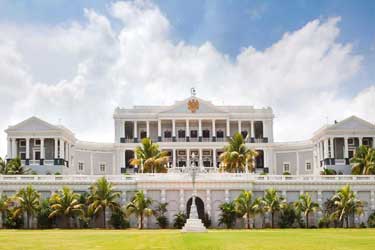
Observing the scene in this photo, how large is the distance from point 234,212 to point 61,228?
20.0m

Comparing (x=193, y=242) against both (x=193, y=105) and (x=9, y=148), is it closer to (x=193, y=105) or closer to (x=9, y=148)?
(x=9, y=148)

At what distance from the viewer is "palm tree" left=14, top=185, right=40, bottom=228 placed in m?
77.8

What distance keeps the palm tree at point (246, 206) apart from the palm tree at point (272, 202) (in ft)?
4.13

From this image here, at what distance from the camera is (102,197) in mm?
78875

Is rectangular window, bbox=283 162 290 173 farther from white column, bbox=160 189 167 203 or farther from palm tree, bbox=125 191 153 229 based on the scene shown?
palm tree, bbox=125 191 153 229

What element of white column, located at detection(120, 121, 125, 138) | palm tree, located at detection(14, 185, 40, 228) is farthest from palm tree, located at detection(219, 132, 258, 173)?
white column, located at detection(120, 121, 125, 138)

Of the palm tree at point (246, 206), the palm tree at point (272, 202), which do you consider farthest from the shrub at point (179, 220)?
the palm tree at point (272, 202)

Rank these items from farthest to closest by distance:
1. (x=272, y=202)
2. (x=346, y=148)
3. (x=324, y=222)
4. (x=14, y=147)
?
(x=14, y=147) < (x=346, y=148) < (x=324, y=222) < (x=272, y=202)

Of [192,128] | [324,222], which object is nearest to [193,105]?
[192,128]

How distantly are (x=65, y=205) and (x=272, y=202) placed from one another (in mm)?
23751

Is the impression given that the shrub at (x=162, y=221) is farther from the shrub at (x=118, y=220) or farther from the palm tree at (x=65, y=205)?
the palm tree at (x=65, y=205)

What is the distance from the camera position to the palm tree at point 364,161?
321ft

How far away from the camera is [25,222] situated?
8000cm

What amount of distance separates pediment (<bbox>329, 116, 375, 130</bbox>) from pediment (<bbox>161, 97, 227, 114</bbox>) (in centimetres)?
2159
